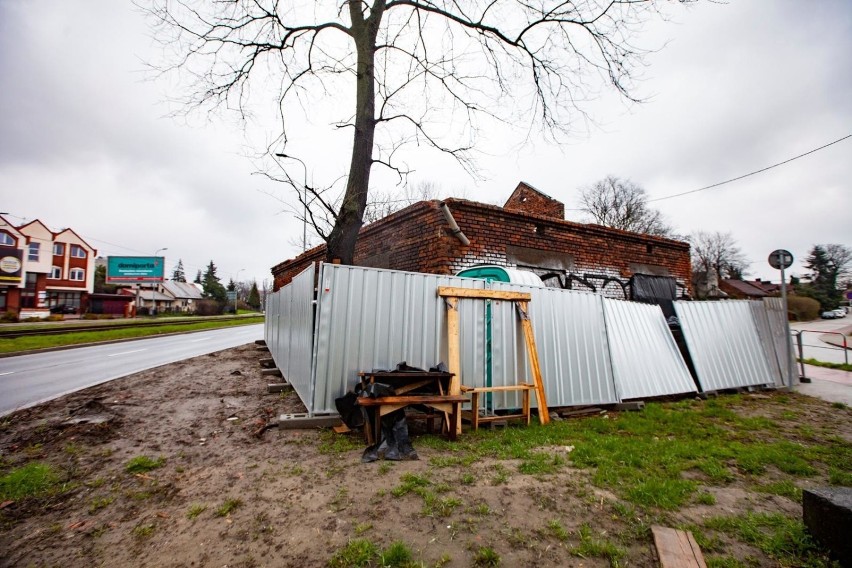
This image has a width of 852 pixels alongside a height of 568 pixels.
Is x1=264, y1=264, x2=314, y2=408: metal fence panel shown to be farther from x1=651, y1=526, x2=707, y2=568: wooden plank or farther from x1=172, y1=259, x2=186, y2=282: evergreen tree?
x1=172, y1=259, x2=186, y2=282: evergreen tree

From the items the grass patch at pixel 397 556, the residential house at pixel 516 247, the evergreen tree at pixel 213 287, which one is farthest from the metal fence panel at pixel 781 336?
the evergreen tree at pixel 213 287

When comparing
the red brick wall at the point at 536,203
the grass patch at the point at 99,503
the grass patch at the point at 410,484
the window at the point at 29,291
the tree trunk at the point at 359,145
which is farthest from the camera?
the window at the point at 29,291

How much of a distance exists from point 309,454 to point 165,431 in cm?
221

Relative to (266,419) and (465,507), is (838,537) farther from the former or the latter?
(266,419)

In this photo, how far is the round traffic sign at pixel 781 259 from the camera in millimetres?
8586

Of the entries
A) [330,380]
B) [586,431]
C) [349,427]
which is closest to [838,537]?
[586,431]

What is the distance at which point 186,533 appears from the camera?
8.16 ft

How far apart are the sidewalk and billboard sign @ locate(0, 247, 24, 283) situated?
183 ft

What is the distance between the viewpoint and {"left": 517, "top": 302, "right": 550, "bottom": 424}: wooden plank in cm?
511

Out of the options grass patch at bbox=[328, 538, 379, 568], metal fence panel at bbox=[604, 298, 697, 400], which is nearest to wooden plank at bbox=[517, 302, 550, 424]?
metal fence panel at bbox=[604, 298, 697, 400]

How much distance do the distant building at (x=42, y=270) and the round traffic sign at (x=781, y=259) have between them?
5194 cm

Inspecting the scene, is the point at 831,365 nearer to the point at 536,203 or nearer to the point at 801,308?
the point at 536,203

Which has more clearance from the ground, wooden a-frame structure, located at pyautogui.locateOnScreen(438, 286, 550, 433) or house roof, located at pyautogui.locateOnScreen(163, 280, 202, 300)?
house roof, located at pyautogui.locateOnScreen(163, 280, 202, 300)

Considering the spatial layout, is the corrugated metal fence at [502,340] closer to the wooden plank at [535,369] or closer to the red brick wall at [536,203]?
the wooden plank at [535,369]
